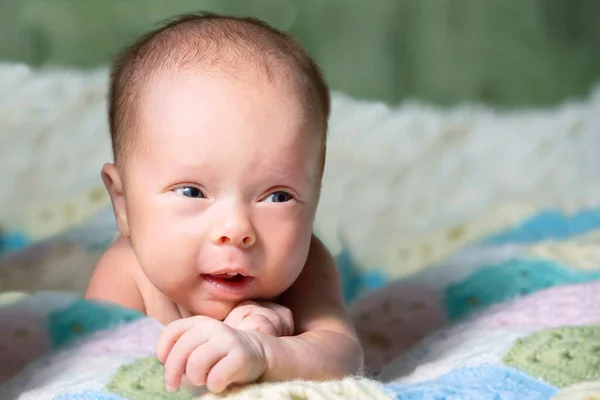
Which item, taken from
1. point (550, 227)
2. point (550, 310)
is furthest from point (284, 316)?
point (550, 227)

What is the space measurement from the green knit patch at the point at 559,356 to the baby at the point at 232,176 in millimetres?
181

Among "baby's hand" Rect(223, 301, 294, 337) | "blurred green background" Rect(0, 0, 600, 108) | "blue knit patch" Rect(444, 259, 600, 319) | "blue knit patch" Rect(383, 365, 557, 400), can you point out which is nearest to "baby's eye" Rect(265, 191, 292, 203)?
"baby's hand" Rect(223, 301, 294, 337)

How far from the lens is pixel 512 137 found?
6.82ft

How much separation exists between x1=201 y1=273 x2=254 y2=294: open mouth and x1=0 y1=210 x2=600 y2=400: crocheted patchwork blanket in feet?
0.34

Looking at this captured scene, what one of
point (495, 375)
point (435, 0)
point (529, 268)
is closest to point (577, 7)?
point (435, 0)

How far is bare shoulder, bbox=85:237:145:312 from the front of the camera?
122 cm

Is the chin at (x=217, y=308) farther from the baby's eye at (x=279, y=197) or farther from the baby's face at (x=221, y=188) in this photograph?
the baby's eye at (x=279, y=197)

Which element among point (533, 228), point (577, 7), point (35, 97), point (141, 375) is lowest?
point (533, 228)

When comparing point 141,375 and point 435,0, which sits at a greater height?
point 435,0

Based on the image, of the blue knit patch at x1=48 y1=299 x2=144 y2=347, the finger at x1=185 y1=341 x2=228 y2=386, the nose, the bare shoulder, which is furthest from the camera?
the bare shoulder

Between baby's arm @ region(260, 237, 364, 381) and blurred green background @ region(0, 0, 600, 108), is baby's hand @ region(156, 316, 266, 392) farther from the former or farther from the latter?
blurred green background @ region(0, 0, 600, 108)

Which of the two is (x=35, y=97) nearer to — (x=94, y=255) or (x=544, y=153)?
(x=94, y=255)

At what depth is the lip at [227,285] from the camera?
1.00m

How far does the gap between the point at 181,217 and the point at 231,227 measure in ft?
0.21
